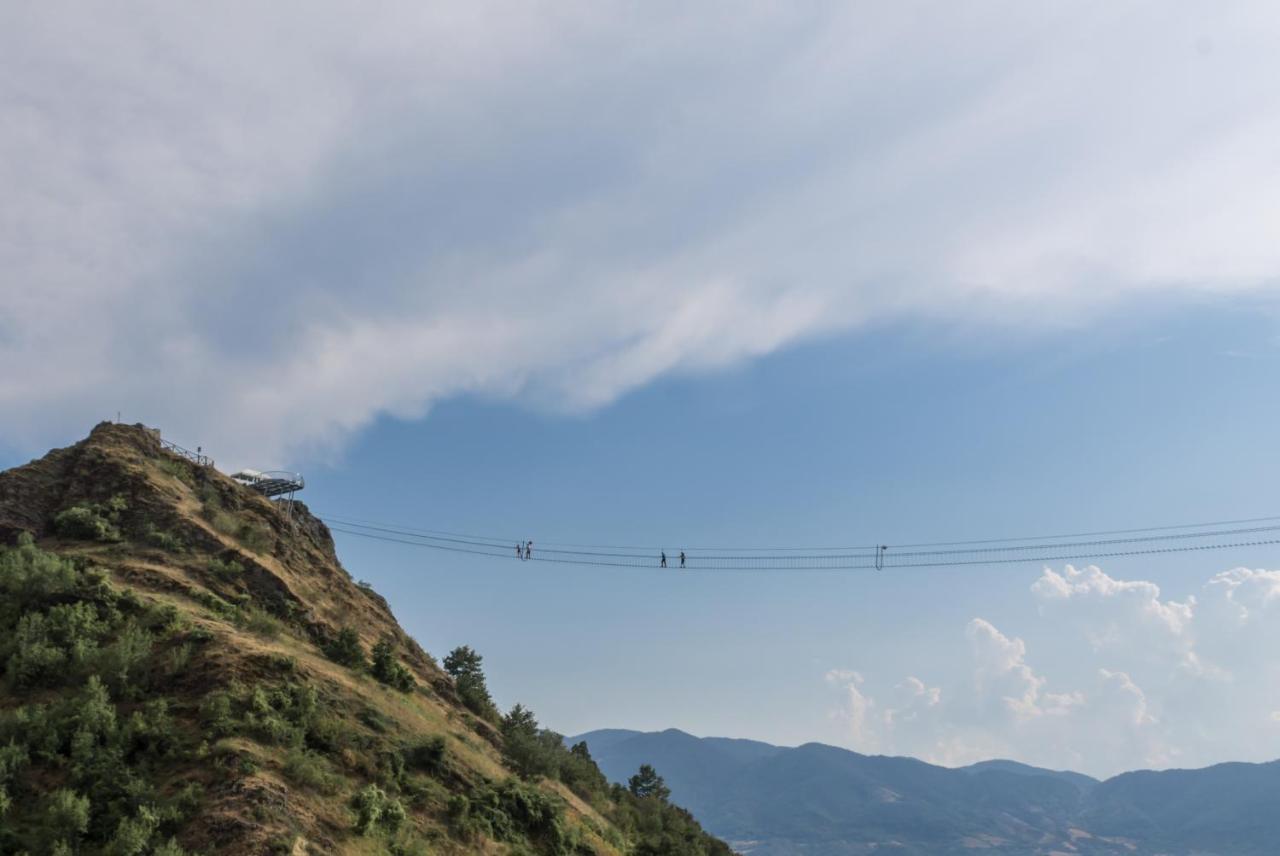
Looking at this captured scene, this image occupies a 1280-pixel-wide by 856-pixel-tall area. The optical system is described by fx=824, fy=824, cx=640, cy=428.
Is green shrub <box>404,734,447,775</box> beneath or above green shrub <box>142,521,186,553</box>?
beneath

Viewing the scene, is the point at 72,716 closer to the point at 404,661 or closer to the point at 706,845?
the point at 404,661

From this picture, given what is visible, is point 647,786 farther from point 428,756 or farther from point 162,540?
point 162,540

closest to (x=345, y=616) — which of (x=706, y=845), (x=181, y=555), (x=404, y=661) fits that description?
(x=404, y=661)

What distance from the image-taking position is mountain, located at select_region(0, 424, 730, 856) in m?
31.4

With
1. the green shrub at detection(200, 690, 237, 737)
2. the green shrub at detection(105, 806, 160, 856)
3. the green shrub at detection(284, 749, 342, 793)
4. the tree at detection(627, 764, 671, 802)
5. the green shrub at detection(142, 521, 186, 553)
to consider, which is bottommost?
the tree at detection(627, 764, 671, 802)

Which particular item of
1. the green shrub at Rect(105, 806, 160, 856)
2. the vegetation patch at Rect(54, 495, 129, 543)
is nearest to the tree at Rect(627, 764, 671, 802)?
the vegetation patch at Rect(54, 495, 129, 543)

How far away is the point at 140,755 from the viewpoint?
3378cm

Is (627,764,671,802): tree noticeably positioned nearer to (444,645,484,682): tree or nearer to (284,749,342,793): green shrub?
(444,645,484,682): tree

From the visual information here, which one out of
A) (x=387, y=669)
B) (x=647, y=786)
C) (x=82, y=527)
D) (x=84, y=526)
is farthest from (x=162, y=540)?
(x=647, y=786)

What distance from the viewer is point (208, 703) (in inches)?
1426

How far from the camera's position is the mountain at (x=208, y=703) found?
31391mm

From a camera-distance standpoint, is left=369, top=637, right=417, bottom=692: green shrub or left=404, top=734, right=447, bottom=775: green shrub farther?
left=369, top=637, right=417, bottom=692: green shrub

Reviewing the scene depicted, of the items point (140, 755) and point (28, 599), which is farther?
point (28, 599)

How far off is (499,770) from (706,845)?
112ft
